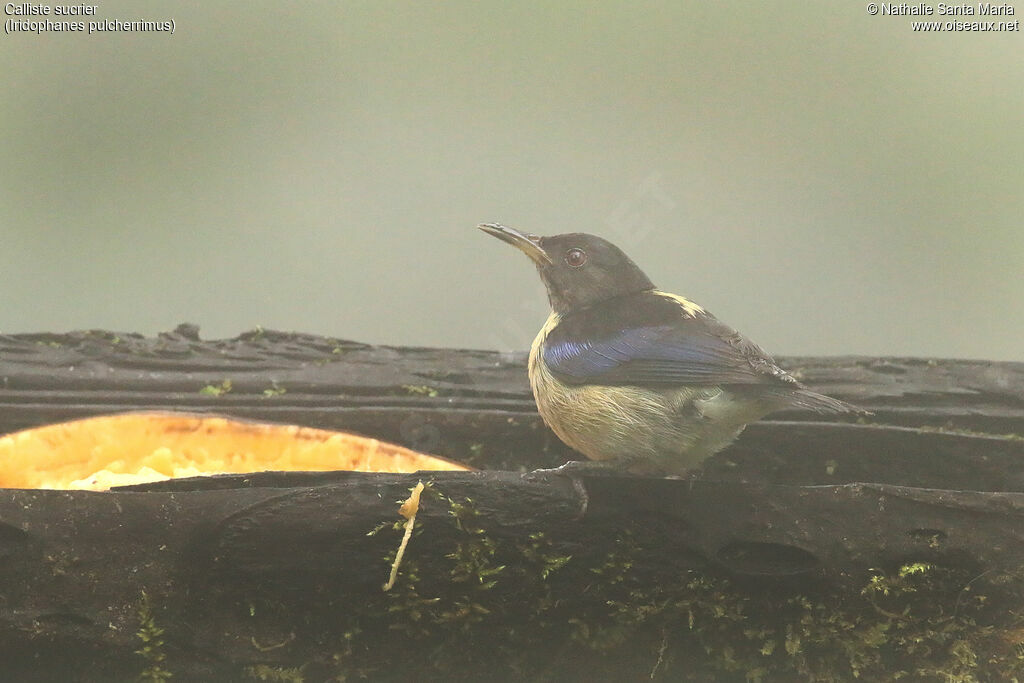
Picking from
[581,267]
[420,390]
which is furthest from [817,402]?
[420,390]

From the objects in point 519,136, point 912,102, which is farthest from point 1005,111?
point 519,136

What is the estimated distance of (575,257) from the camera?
2.85 meters

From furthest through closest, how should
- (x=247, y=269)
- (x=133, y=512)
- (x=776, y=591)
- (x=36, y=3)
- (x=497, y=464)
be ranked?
(x=247, y=269) < (x=36, y=3) < (x=497, y=464) < (x=776, y=591) < (x=133, y=512)

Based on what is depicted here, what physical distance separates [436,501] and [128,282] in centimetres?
228

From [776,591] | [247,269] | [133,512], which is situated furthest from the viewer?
[247,269]

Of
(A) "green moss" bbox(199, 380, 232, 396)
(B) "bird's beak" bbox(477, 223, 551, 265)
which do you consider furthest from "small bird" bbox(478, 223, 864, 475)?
(A) "green moss" bbox(199, 380, 232, 396)

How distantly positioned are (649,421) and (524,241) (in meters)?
0.74

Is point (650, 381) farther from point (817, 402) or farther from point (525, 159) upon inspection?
point (525, 159)

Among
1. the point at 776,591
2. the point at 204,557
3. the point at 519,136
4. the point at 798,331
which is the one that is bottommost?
the point at 776,591

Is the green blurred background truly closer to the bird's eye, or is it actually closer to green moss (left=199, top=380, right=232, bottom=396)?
the bird's eye

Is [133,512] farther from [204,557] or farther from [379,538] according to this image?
[379,538]

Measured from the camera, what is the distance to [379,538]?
2.11 meters

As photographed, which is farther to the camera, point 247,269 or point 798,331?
point 247,269

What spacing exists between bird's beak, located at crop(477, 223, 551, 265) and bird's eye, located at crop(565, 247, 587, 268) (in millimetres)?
61
